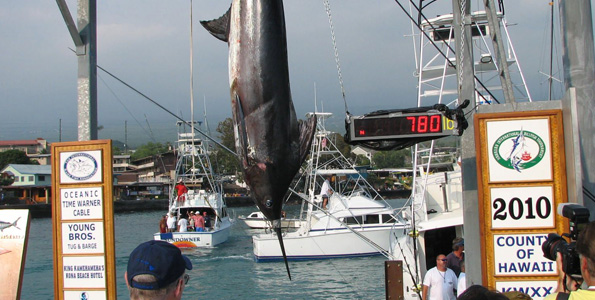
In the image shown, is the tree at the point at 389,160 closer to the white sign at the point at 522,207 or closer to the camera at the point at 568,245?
the white sign at the point at 522,207

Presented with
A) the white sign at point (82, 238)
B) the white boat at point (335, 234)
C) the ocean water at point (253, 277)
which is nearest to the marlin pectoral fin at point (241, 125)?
the white sign at point (82, 238)

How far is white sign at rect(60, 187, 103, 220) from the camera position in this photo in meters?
4.74

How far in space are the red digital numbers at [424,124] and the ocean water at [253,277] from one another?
11060mm

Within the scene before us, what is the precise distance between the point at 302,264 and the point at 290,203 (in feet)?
137

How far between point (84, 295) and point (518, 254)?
11.0 ft

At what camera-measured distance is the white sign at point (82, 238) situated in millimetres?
4719

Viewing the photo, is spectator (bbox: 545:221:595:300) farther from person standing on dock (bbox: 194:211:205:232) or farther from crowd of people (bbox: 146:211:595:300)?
person standing on dock (bbox: 194:211:205:232)

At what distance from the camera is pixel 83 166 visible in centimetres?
480

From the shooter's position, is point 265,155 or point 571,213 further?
point 571,213

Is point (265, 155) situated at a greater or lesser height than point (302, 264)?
greater

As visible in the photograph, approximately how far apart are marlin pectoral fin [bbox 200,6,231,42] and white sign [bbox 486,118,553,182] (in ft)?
6.50

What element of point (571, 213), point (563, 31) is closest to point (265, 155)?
point (571, 213)

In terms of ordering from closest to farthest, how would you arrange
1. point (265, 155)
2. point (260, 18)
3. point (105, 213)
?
point (265, 155) < point (260, 18) < point (105, 213)

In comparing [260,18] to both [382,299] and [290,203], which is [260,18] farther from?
[290,203]
